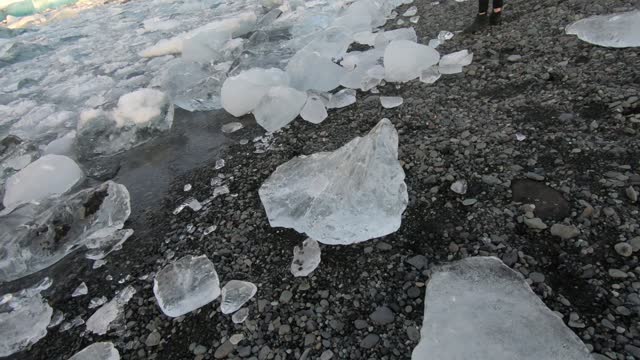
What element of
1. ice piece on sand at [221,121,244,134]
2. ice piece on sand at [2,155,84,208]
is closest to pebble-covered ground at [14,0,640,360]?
ice piece on sand at [221,121,244,134]

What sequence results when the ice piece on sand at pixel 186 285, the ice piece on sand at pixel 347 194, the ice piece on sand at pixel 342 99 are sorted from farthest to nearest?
the ice piece on sand at pixel 342 99 → the ice piece on sand at pixel 347 194 → the ice piece on sand at pixel 186 285

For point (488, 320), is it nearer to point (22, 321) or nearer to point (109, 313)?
point (109, 313)

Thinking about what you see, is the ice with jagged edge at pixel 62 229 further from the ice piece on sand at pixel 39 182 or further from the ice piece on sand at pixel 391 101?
the ice piece on sand at pixel 391 101

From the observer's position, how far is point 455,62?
3.08 metres

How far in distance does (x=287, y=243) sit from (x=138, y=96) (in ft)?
7.18

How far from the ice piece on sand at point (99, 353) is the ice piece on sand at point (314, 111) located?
75.1 inches

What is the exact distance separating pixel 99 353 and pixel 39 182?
165 cm

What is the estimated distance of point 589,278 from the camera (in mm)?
1520


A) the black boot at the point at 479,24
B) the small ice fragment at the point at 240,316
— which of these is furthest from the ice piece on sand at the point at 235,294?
the black boot at the point at 479,24

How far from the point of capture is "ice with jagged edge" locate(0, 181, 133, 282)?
2.26 meters

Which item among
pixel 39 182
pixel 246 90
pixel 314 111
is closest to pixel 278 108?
pixel 314 111

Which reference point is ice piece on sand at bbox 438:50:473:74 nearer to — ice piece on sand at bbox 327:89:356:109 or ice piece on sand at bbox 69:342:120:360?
ice piece on sand at bbox 327:89:356:109

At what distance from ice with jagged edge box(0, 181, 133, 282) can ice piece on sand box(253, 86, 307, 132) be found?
1.10m

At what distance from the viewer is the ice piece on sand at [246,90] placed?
3.16 m
